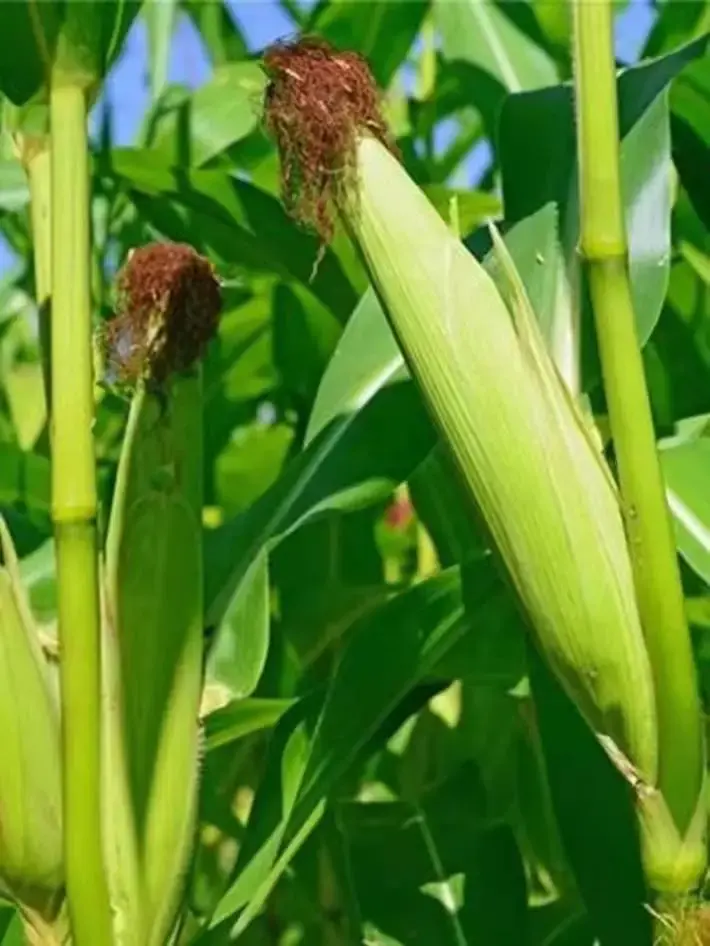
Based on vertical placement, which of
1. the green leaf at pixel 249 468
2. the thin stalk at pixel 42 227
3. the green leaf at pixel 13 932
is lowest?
the green leaf at pixel 13 932

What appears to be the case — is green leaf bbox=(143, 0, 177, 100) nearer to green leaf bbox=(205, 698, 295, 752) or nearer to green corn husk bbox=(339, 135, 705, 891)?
green leaf bbox=(205, 698, 295, 752)

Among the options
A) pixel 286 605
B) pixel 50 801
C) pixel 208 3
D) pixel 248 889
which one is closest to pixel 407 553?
pixel 286 605

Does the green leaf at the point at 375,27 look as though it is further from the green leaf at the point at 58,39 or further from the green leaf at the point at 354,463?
the green leaf at the point at 58,39

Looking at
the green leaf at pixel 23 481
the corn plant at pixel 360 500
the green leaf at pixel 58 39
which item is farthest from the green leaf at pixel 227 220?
the green leaf at pixel 58 39

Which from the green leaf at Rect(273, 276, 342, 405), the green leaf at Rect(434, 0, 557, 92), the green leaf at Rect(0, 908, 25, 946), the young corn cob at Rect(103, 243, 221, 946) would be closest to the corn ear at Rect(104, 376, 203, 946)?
the young corn cob at Rect(103, 243, 221, 946)

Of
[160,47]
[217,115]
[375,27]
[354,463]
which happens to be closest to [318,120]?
[354,463]

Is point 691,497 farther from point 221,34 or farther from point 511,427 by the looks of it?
point 221,34

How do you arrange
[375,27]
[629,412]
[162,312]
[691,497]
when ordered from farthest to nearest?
1. [375,27]
2. [691,497]
3. [162,312]
4. [629,412]

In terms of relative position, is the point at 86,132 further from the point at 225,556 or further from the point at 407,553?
the point at 407,553
